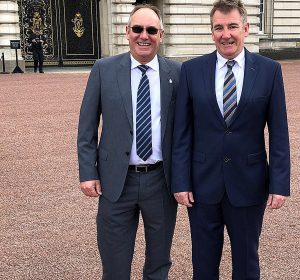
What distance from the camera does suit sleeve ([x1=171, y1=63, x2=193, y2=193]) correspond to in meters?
3.03

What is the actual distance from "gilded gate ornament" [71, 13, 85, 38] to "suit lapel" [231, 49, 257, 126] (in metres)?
24.9

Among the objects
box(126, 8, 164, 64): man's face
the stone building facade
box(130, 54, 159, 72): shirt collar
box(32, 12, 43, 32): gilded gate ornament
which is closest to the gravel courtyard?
box(130, 54, 159, 72): shirt collar

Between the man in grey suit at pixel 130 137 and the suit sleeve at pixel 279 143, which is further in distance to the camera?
the man in grey suit at pixel 130 137

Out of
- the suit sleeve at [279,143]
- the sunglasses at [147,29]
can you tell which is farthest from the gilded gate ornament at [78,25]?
the suit sleeve at [279,143]

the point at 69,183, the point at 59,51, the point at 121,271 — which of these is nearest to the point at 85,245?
the point at 121,271

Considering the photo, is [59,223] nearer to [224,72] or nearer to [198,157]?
[198,157]

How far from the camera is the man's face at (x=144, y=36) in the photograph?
3.02 m

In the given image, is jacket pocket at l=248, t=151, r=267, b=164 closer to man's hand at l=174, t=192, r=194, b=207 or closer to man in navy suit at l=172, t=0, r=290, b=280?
man in navy suit at l=172, t=0, r=290, b=280

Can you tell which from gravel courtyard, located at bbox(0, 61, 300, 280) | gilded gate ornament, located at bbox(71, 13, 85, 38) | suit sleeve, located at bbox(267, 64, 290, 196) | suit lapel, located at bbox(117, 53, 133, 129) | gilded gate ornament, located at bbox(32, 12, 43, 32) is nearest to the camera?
suit sleeve, located at bbox(267, 64, 290, 196)

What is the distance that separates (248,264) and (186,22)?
25312mm

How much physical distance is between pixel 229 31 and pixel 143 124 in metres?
0.74

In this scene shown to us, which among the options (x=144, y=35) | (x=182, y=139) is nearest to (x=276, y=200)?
(x=182, y=139)

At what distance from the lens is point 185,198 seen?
3078 mm

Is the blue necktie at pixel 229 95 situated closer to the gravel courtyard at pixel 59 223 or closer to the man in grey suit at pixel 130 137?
the man in grey suit at pixel 130 137
